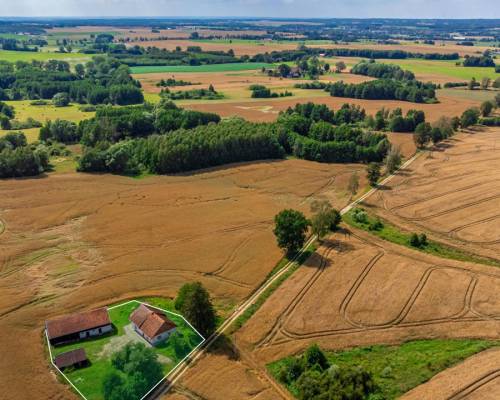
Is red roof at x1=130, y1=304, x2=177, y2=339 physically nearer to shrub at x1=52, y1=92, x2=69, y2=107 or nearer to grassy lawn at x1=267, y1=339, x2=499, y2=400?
grassy lawn at x1=267, y1=339, x2=499, y2=400

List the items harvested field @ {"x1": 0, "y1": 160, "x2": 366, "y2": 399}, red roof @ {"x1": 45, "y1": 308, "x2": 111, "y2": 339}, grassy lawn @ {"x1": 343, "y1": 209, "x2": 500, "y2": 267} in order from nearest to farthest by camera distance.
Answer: red roof @ {"x1": 45, "y1": 308, "x2": 111, "y2": 339} → harvested field @ {"x1": 0, "y1": 160, "x2": 366, "y2": 399} → grassy lawn @ {"x1": 343, "y1": 209, "x2": 500, "y2": 267}

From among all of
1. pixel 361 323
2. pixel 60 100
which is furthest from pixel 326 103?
pixel 361 323

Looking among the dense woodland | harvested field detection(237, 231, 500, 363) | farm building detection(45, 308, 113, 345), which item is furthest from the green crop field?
harvested field detection(237, 231, 500, 363)

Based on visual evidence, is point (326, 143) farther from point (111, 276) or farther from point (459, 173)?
point (111, 276)

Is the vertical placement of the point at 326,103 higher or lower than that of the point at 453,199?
higher

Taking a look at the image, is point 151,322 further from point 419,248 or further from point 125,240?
point 419,248

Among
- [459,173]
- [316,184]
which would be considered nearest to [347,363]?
[316,184]

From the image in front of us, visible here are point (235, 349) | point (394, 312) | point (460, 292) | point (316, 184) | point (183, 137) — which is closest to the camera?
point (235, 349)
